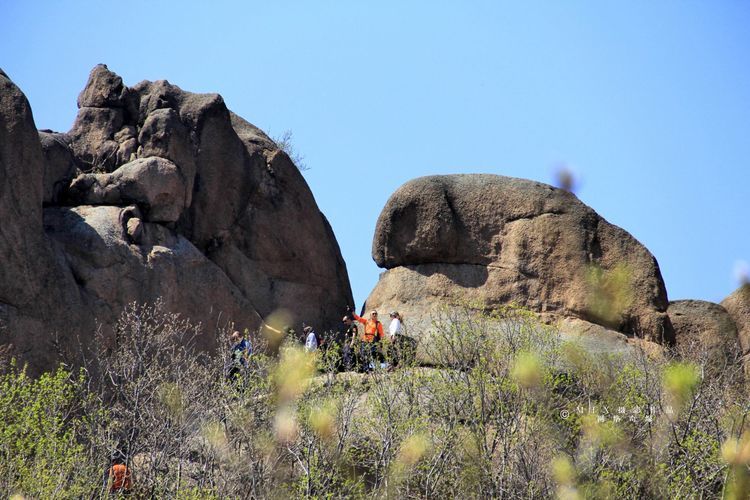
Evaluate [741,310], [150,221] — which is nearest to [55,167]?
[150,221]

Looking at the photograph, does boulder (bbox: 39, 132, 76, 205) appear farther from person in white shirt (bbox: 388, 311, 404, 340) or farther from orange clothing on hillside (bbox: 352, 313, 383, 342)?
person in white shirt (bbox: 388, 311, 404, 340)

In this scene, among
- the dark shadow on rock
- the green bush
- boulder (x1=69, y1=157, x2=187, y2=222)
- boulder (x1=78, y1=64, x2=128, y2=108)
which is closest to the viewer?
the green bush

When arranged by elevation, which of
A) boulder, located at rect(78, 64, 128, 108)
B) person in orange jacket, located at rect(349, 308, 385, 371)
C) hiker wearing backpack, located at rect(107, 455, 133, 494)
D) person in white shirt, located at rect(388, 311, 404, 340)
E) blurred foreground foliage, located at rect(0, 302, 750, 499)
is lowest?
hiker wearing backpack, located at rect(107, 455, 133, 494)

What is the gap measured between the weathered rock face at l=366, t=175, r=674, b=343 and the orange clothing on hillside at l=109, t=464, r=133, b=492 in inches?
490

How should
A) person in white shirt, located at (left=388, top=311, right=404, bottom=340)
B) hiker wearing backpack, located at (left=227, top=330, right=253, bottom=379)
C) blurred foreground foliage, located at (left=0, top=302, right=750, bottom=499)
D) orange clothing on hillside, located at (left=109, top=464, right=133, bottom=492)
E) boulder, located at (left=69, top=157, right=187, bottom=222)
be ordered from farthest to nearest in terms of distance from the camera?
boulder, located at (left=69, top=157, right=187, bottom=222) < person in white shirt, located at (left=388, top=311, right=404, bottom=340) < hiker wearing backpack, located at (left=227, top=330, right=253, bottom=379) < blurred foreground foliage, located at (left=0, top=302, right=750, bottom=499) < orange clothing on hillside, located at (left=109, top=464, right=133, bottom=492)

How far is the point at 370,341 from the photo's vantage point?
33125 mm

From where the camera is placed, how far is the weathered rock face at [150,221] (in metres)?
33.2

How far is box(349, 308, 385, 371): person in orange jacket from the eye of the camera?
32.7 metres

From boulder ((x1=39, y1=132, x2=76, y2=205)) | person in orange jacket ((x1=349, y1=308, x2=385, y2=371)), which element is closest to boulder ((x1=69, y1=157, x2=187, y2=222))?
boulder ((x1=39, y1=132, x2=76, y2=205))

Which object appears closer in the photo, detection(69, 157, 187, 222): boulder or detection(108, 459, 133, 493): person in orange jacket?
detection(108, 459, 133, 493): person in orange jacket

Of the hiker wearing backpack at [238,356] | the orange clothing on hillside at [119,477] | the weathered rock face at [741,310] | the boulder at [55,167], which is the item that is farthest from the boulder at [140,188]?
the weathered rock face at [741,310]

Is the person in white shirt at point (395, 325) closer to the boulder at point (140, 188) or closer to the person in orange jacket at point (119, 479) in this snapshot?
the boulder at point (140, 188)

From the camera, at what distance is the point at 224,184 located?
40.5 m

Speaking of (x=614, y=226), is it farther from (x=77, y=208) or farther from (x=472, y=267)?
(x=77, y=208)
